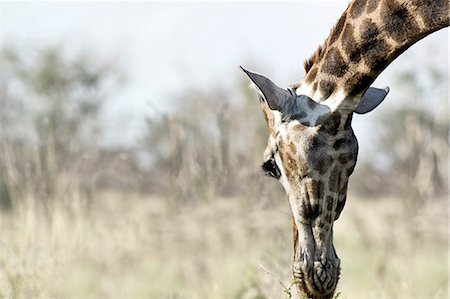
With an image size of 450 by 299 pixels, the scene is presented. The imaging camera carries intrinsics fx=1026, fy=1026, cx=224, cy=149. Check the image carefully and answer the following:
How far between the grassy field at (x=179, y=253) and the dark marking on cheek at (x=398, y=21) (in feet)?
6.40

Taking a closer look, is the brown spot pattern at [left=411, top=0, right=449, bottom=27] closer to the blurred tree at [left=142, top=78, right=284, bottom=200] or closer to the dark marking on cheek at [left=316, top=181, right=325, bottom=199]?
the dark marking on cheek at [left=316, top=181, right=325, bottom=199]

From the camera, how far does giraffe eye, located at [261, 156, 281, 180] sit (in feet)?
21.0

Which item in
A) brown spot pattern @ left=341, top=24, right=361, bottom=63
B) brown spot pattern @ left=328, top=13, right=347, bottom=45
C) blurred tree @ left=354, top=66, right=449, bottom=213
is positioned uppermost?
blurred tree @ left=354, top=66, right=449, bottom=213

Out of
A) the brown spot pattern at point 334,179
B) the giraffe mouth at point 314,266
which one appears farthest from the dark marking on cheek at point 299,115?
the giraffe mouth at point 314,266

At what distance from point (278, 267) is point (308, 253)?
4.25ft

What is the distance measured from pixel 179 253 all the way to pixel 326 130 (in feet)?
17.8

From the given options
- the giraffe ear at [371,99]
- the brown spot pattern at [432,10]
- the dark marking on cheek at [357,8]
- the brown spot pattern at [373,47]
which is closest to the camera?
the brown spot pattern at [432,10]

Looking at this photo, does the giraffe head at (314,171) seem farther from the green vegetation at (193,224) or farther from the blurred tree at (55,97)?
the blurred tree at (55,97)

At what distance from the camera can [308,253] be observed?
617 centimetres

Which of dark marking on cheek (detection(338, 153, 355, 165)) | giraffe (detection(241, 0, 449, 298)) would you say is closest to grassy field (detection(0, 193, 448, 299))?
giraffe (detection(241, 0, 449, 298))

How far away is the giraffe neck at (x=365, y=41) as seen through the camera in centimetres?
593

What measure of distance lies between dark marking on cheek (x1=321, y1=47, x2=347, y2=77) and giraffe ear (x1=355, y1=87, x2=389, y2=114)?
31cm

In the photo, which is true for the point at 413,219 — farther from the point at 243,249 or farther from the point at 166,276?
the point at 166,276

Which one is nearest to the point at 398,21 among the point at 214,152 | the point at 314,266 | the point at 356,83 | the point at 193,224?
the point at 356,83
